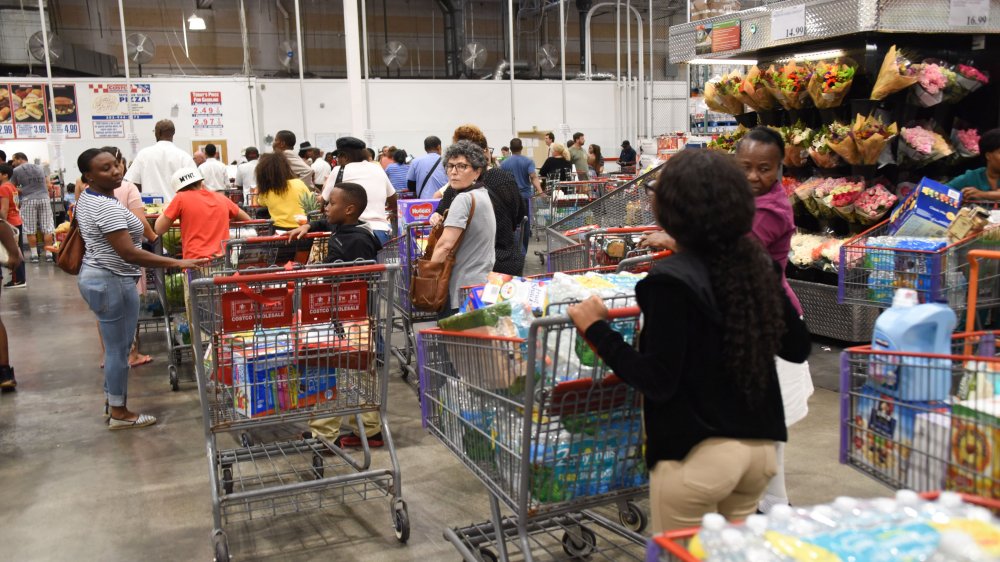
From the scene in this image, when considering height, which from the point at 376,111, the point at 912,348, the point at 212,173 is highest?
the point at 376,111

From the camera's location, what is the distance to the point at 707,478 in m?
1.98

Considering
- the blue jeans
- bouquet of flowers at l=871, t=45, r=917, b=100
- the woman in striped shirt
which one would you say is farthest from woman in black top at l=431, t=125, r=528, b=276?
bouquet of flowers at l=871, t=45, r=917, b=100

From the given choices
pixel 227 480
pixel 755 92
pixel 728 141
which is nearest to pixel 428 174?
pixel 728 141

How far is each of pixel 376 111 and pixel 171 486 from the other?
15697mm

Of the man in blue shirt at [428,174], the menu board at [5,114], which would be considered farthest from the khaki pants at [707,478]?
the menu board at [5,114]

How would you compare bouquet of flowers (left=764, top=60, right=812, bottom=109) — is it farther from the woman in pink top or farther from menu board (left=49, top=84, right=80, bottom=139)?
menu board (left=49, top=84, right=80, bottom=139)

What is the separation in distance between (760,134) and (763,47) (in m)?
4.34

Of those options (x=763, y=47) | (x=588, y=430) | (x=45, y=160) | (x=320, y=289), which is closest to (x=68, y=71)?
(x=45, y=160)

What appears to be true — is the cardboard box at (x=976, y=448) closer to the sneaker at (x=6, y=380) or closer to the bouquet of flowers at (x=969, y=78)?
the bouquet of flowers at (x=969, y=78)

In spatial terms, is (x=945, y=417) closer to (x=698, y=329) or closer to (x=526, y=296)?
(x=698, y=329)

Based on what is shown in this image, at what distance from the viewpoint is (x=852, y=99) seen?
6.38 meters

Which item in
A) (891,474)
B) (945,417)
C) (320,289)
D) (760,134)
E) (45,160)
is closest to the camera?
(945,417)

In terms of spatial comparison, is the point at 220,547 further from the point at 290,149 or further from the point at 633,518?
the point at 290,149

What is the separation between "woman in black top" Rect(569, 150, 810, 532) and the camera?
76.2 inches
